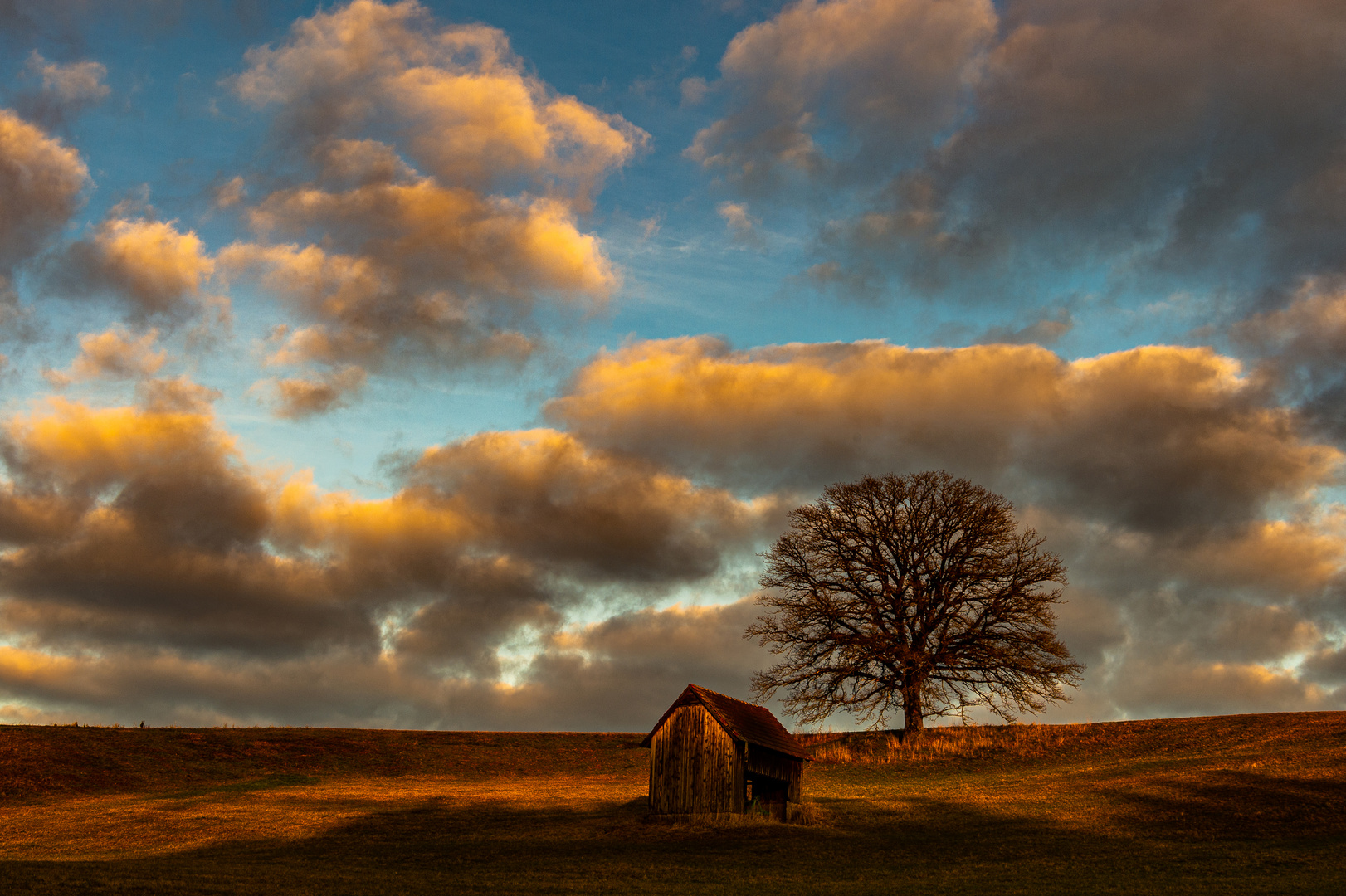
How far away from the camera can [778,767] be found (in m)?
42.2

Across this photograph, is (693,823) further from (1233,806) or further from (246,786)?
(246,786)

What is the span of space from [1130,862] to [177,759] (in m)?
54.4

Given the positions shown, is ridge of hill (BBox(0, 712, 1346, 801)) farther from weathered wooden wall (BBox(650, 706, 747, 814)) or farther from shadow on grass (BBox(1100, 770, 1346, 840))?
weathered wooden wall (BBox(650, 706, 747, 814))

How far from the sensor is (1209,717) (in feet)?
209

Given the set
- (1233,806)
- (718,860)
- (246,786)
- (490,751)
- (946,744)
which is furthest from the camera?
(490,751)

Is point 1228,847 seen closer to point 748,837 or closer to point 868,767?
point 748,837

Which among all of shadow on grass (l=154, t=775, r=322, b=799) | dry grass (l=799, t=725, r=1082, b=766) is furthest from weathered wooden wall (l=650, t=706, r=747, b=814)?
shadow on grass (l=154, t=775, r=322, b=799)

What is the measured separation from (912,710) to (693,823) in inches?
880

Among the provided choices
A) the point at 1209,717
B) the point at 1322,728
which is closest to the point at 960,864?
the point at 1322,728

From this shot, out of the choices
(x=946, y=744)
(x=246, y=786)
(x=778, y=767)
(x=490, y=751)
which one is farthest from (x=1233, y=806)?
(x=490, y=751)

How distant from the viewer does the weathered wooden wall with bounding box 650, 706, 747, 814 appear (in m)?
39.6

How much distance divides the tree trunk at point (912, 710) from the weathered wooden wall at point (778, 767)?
520 inches

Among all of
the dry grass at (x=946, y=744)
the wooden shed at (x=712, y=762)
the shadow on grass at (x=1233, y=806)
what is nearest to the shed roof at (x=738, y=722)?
the wooden shed at (x=712, y=762)

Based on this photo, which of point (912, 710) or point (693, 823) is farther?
point (912, 710)
